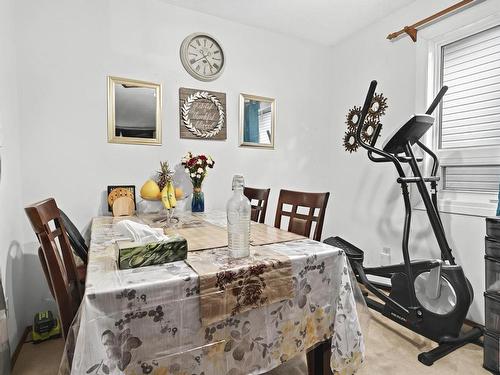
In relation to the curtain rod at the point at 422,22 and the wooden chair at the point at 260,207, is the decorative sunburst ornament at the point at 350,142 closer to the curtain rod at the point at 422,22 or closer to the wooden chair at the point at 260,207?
the curtain rod at the point at 422,22

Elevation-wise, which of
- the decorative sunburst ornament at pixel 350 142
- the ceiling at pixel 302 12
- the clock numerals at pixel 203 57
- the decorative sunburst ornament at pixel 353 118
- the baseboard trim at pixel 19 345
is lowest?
the baseboard trim at pixel 19 345

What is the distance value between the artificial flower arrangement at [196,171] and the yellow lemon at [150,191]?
297 millimetres

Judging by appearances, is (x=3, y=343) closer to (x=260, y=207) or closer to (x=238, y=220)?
(x=238, y=220)

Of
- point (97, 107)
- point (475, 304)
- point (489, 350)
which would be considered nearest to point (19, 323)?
point (97, 107)

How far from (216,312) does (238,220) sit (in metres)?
0.33

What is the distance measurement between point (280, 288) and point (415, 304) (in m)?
1.32

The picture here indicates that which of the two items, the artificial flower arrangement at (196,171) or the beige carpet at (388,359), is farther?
the artificial flower arrangement at (196,171)

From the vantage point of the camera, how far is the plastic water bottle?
1.07 m

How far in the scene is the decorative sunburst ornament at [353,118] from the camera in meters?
2.99

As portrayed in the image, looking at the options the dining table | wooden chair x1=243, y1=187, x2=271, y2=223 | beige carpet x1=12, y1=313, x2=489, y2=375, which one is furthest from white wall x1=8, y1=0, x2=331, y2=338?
the dining table

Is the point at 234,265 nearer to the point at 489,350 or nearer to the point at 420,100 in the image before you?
the point at 489,350

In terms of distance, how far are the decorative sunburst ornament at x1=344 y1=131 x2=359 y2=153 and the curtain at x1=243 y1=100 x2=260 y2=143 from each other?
1023 mm

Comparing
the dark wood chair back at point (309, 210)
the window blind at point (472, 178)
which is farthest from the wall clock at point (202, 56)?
the window blind at point (472, 178)

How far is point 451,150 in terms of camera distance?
2248 millimetres
